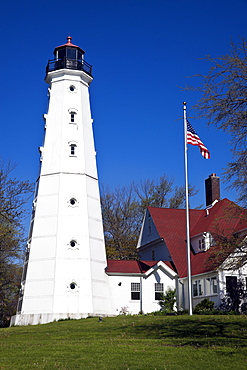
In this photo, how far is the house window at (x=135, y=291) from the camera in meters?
30.3

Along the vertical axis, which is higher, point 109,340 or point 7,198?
point 7,198

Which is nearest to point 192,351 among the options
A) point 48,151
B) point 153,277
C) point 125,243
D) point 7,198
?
point 7,198

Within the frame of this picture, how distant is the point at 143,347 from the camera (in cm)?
1319

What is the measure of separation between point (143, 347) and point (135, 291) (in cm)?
1737

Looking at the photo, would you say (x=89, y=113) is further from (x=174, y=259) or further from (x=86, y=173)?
(x=174, y=259)

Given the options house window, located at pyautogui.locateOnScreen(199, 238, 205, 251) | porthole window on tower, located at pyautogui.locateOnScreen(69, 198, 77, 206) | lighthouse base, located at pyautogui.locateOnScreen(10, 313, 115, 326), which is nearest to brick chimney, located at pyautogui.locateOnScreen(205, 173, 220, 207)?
house window, located at pyautogui.locateOnScreen(199, 238, 205, 251)

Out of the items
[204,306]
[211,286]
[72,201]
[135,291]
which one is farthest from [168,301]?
[72,201]

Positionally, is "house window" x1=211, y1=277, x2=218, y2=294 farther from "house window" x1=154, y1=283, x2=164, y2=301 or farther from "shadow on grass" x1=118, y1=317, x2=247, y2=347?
"shadow on grass" x1=118, y1=317, x2=247, y2=347

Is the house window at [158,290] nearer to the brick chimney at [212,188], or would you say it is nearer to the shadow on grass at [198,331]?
the brick chimney at [212,188]

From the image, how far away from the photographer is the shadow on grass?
1390 cm

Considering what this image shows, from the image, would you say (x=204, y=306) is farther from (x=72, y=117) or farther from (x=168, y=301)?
(x=72, y=117)

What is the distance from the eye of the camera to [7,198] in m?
20.8

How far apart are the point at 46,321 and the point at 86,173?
9427 millimetres

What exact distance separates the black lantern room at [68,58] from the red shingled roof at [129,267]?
527 inches
